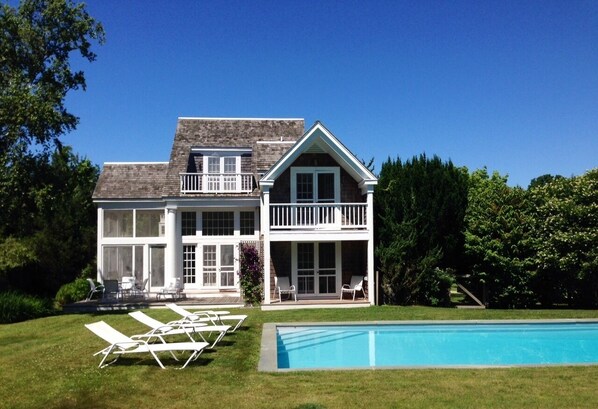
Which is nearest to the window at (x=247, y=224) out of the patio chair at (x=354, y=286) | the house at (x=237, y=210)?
the house at (x=237, y=210)

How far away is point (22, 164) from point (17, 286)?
9.60m

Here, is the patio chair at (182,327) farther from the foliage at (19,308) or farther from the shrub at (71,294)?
the shrub at (71,294)

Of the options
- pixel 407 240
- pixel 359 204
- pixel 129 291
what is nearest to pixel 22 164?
pixel 129 291

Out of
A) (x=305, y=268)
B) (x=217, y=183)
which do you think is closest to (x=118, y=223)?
(x=217, y=183)

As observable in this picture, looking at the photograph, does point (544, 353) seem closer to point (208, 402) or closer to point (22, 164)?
point (208, 402)

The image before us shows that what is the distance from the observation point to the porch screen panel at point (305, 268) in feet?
76.4

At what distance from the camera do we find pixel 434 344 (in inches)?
590

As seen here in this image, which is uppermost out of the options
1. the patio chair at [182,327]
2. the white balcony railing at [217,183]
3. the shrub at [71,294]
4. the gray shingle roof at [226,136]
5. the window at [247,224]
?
the gray shingle roof at [226,136]

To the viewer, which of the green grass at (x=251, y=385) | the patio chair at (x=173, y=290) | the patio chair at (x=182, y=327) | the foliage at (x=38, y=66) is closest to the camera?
the green grass at (x=251, y=385)

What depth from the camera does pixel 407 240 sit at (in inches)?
834

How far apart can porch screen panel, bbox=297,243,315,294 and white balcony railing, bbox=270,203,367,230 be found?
3.46 ft

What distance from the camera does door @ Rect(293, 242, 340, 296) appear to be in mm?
23266

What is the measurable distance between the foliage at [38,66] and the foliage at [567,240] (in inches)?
686

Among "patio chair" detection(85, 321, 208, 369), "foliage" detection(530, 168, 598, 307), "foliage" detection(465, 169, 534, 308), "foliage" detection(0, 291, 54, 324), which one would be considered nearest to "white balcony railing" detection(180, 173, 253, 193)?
"foliage" detection(0, 291, 54, 324)
